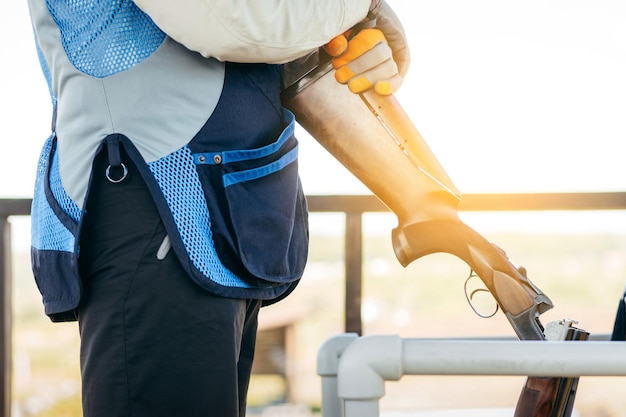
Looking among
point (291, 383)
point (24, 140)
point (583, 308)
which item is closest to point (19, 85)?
point (24, 140)

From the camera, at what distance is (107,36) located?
884 millimetres

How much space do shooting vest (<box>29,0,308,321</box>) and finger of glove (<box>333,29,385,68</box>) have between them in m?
0.20

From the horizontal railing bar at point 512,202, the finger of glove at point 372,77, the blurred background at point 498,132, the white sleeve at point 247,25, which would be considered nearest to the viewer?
the white sleeve at point 247,25

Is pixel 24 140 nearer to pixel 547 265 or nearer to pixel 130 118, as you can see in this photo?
pixel 547 265

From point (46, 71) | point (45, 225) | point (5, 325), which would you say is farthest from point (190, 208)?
point (5, 325)

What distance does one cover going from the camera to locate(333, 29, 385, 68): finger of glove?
1054 mm

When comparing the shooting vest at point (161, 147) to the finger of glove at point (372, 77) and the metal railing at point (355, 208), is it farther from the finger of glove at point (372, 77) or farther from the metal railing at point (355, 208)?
the metal railing at point (355, 208)

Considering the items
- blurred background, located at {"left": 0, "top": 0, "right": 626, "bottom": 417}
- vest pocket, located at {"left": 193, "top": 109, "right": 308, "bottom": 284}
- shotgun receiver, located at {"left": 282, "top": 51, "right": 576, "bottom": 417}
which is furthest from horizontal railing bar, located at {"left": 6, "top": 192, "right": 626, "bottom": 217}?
blurred background, located at {"left": 0, "top": 0, "right": 626, "bottom": 417}

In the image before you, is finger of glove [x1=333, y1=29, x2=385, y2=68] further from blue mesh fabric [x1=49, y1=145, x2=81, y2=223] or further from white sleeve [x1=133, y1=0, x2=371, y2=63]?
blue mesh fabric [x1=49, y1=145, x2=81, y2=223]

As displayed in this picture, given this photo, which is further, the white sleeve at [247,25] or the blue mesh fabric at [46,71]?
the blue mesh fabric at [46,71]

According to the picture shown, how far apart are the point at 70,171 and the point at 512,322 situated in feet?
2.20

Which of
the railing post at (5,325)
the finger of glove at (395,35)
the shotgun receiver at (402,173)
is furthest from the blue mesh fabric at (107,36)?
the railing post at (5,325)

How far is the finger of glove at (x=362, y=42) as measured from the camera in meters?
1.05

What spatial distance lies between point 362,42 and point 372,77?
56 millimetres
